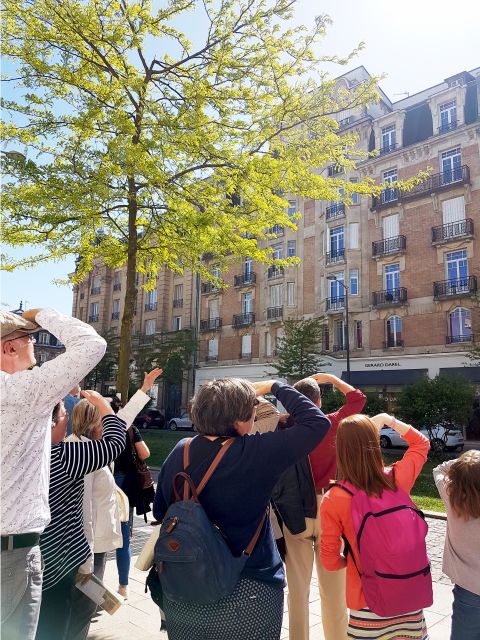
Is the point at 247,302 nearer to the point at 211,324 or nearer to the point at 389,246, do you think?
the point at 211,324

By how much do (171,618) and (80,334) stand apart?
1263mm

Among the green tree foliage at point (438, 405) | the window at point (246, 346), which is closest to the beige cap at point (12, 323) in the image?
the green tree foliage at point (438, 405)

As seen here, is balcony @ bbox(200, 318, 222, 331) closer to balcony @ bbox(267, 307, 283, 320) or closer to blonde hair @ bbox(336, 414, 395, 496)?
balcony @ bbox(267, 307, 283, 320)

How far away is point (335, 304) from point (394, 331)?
4.27 meters

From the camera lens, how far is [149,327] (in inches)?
1716

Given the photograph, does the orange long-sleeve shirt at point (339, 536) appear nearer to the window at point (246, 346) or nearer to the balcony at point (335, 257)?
the balcony at point (335, 257)

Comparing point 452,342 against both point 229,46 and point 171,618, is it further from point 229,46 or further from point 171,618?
point 171,618

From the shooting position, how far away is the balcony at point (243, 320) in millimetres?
36188

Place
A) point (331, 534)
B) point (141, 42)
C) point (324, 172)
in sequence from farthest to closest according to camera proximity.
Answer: point (324, 172)
point (141, 42)
point (331, 534)

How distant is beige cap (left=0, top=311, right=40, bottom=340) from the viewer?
1.88m

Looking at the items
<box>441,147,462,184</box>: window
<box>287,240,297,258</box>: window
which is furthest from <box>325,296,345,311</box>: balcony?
<box>441,147,462,184</box>: window

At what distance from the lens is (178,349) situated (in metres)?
39.8

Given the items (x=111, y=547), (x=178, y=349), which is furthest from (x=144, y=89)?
(x=178, y=349)

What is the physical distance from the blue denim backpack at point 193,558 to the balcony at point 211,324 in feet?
120
